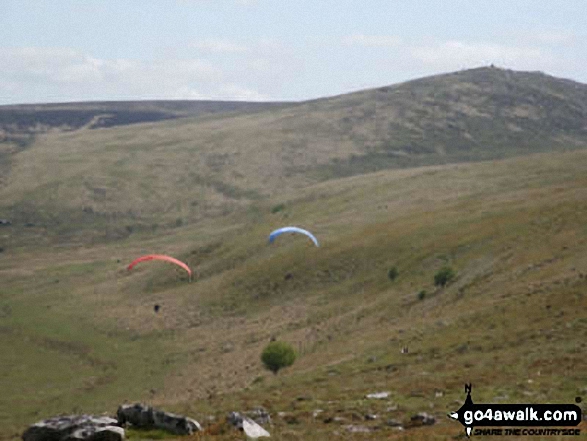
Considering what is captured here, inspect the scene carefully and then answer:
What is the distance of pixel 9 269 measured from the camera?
108625 millimetres

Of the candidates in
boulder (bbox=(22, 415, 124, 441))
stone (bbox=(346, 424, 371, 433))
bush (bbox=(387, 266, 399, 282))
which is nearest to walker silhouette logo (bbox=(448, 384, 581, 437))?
stone (bbox=(346, 424, 371, 433))

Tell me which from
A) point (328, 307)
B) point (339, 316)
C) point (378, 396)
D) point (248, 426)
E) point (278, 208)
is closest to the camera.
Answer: point (248, 426)

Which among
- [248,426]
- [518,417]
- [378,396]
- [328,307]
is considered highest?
[328,307]

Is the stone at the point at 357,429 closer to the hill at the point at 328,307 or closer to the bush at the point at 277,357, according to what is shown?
the hill at the point at 328,307

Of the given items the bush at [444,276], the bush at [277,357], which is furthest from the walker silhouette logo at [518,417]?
the bush at [444,276]

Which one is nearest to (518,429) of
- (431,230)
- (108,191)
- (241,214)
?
(431,230)

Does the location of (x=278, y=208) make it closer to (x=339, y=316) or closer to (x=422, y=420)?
(x=339, y=316)

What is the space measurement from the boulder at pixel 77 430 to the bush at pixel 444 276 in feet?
111

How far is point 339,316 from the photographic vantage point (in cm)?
5519

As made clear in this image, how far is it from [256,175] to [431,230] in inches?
4122

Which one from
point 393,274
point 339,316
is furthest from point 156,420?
point 393,274

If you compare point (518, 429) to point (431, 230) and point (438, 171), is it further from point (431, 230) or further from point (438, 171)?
point (438, 171)

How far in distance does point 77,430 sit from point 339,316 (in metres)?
35.4

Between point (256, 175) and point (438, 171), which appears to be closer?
point (438, 171)
